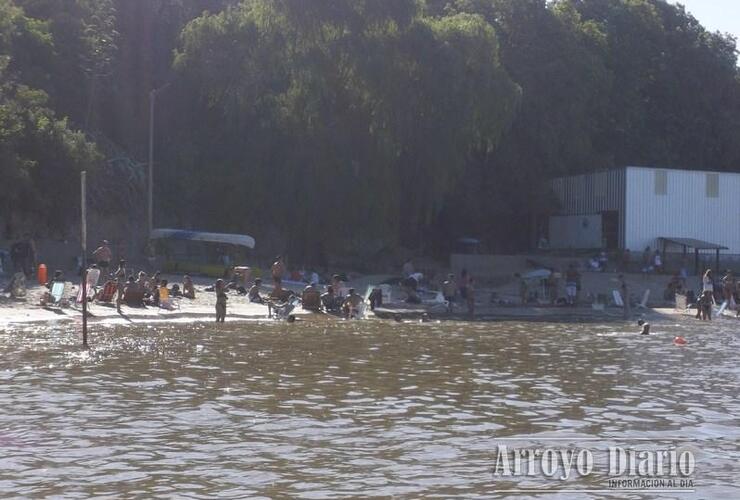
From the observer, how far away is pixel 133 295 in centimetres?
3180

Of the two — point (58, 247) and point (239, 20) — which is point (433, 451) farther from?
point (239, 20)

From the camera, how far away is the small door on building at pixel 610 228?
5485cm

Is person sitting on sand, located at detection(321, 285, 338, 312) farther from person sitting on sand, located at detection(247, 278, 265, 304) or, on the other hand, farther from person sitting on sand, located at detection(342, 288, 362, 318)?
person sitting on sand, located at detection(247, 278, 265, 304)

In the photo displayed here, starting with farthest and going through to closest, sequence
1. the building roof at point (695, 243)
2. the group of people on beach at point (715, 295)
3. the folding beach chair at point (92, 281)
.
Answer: the building roof at point (695, 243), the group of people on beach at point (715, 295), the folding beach chair at point (92, 281)

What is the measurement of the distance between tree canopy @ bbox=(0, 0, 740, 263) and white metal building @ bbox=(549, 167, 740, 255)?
3.49m

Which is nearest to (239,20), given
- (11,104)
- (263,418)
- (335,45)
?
(335,45)

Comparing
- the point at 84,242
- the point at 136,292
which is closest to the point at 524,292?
the point at 136,292

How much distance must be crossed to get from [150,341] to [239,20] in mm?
26789

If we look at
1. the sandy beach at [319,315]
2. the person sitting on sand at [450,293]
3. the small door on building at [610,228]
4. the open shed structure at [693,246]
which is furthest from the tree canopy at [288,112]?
the person sitting on sand at [450,293]

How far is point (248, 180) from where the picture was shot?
48.1 metres

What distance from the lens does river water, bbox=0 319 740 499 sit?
11250 millimetres

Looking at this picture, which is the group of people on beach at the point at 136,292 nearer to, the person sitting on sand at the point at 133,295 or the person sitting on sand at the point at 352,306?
the person sitting on sand at the point at 133,295

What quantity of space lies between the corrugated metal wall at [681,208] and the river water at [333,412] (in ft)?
93.6

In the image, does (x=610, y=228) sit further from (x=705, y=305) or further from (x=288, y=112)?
(x=705, y=305)
